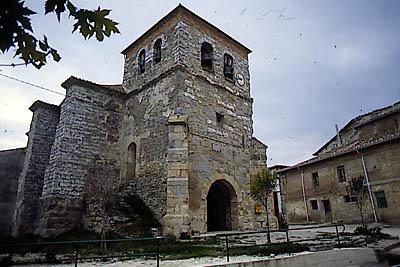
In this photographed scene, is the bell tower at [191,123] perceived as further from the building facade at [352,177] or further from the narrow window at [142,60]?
the building facade at [352,177]

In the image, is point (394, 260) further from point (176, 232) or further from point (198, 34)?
point (198, 34)

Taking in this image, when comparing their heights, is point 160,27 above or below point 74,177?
above

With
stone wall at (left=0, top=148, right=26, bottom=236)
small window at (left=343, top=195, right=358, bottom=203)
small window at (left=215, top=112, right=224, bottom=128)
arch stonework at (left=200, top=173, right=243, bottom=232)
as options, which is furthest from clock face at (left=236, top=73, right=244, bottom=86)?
stone wall at (left=0, top=148, right=26, bottom=236)

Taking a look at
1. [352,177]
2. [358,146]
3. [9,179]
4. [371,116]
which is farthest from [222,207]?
[371,116]

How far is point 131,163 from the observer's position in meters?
14.5

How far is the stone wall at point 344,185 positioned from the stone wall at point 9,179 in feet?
63.7

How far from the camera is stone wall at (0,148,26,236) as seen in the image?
623 inches

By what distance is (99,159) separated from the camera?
1410 cm

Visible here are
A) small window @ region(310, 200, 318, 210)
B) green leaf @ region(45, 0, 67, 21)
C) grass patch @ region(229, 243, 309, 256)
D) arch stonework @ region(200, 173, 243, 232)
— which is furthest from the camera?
small window @ region(310, 200, 318, 210)

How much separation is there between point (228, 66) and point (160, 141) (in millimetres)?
5933

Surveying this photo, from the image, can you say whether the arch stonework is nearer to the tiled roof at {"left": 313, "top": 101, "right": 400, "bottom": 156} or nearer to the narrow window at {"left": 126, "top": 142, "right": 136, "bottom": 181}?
the narrow window at {"left": 126, "top": 142, "right": 136, "bottom": 181}

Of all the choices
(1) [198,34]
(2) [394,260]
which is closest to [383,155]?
(2) [394,260]

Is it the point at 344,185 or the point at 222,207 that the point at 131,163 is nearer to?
the point at 222,207

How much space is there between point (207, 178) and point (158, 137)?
2.74m
